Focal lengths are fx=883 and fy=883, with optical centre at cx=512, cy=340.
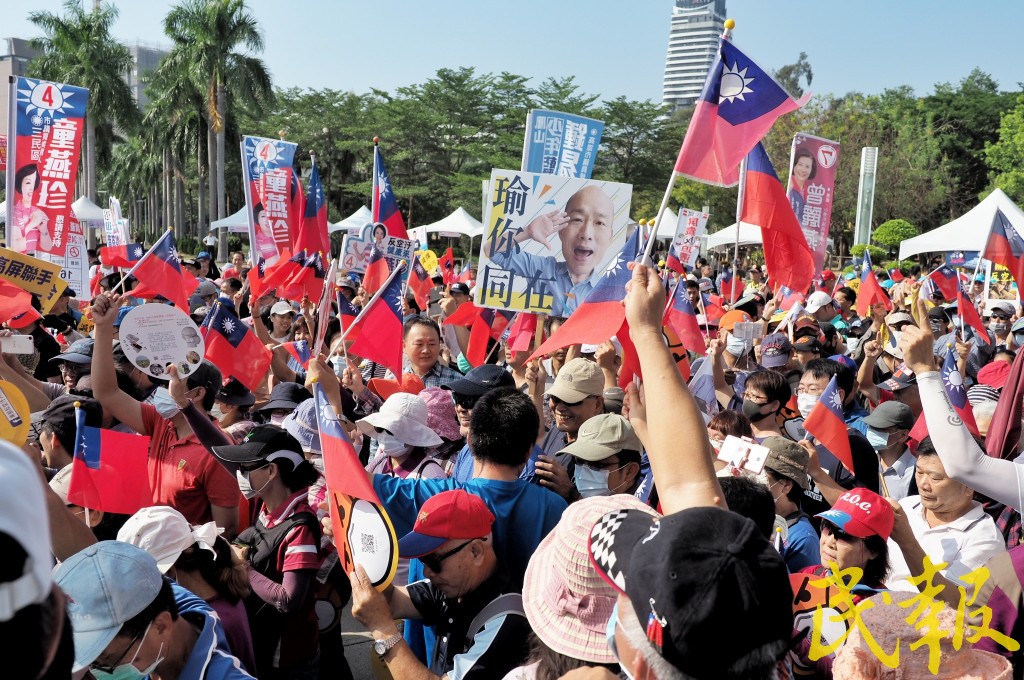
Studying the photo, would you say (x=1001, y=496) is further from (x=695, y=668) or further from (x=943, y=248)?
(x=943, y=248)

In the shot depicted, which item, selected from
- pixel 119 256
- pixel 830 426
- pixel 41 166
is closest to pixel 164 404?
pixel 830 426

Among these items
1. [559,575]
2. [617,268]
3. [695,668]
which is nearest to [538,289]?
[617,268]

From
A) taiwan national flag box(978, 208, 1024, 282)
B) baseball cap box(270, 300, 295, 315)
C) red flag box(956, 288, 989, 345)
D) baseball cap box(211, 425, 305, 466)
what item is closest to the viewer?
baseball cap box(211, 425, 305, 466)

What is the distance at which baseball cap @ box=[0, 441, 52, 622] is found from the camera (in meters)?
0.88

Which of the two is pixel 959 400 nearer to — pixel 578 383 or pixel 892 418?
pixel 892 418

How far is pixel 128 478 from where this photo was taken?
3.18m

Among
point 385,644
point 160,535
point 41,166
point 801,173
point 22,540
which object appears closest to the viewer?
point 22,540

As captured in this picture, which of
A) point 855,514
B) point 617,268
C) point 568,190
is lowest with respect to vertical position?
point 855,514

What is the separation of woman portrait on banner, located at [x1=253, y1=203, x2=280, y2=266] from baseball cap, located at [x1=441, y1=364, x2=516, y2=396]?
646 cm

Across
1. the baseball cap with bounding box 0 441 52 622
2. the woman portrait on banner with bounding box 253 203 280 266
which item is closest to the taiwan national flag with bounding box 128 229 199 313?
the woman portrait on banner with bounding box 253 203 280 266

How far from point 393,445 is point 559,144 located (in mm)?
4623

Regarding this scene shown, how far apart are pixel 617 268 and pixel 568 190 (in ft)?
5.74

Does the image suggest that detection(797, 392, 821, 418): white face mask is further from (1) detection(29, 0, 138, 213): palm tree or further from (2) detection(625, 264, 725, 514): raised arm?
(1) detection(29, 0, 138, 213): palm tree

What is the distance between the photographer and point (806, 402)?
516 centimetres
